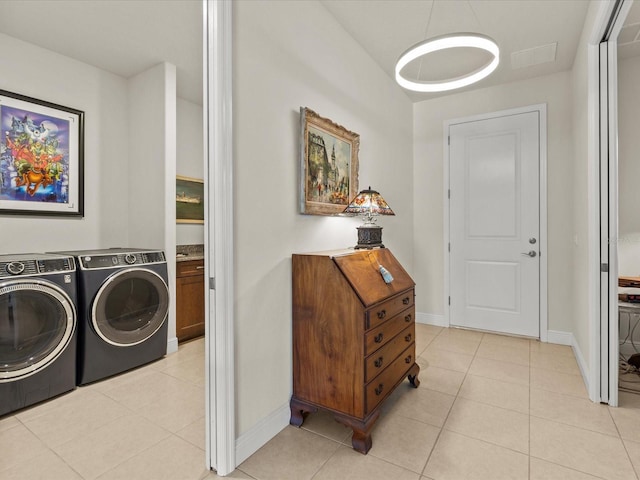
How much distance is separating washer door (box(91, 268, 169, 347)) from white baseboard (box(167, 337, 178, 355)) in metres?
0.29

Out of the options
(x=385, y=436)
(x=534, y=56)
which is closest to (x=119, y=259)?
(x=385, y=436)

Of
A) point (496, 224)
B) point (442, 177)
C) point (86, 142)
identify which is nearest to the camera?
point (86, 142)

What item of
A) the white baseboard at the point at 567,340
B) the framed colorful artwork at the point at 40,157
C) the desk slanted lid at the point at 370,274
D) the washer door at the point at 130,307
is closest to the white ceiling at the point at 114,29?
Result: the framed colorful artwork at the point at 40,157

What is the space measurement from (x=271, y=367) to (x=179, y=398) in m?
0.91

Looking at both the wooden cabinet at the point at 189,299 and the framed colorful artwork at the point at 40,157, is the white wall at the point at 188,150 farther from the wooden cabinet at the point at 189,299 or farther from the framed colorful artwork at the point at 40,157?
the framed colorful artwork at the point at 40,157

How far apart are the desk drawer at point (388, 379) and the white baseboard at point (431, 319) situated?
1.76m

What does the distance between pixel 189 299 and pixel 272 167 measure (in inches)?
85.2

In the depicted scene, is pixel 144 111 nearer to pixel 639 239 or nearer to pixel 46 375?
pixel 46 375

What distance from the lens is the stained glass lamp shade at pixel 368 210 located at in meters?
2.43

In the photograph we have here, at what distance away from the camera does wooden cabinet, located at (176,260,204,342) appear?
11.4 feet

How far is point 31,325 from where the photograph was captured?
7.61 ft

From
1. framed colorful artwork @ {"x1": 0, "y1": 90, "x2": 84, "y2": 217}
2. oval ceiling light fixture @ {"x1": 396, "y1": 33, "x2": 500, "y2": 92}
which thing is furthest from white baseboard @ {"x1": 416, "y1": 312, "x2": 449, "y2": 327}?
framed colorful artwork @ {"x1": 0, "y1": 90, "x2": 84, "y2": 217}

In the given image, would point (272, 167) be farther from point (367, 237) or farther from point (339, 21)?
point (339, 21)

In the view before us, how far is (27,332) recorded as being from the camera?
90.4 inches
